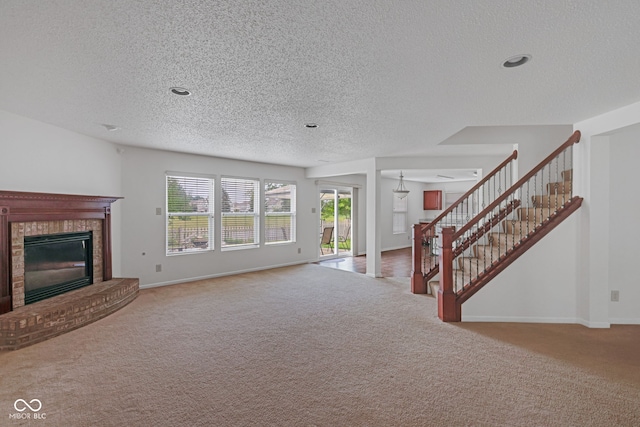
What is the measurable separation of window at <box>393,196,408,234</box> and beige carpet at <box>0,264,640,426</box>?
21.2 feet

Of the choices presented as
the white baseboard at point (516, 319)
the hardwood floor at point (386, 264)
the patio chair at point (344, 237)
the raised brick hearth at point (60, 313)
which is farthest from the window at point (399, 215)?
the raised brick hearth at point (60, 313)

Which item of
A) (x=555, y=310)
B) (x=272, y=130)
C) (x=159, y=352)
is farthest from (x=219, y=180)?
(x=555, y=310)

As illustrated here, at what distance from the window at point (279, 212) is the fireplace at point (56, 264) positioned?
10.7ft

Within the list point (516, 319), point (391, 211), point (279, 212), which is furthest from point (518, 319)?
point (391, 211)

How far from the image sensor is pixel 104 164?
4586 mm

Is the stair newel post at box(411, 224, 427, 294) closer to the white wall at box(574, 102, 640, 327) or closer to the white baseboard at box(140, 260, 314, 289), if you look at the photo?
the white wall at box(574, 102, 640, 327)

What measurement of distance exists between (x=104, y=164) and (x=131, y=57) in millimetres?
3283

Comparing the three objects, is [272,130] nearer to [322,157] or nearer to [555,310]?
[322,157]

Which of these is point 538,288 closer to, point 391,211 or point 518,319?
point 518,319

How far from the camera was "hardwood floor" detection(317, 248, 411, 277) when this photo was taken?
6.38 metres

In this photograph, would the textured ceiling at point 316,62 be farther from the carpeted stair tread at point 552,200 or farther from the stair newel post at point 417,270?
the stair newel post at point 417,270

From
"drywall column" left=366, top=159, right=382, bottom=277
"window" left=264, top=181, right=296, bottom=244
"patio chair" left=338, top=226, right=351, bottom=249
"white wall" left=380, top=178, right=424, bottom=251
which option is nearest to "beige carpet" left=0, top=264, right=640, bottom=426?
"drywall column" left=366, top=159, right=382, bottom=277

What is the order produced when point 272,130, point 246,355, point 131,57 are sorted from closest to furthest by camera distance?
point 131,57, point 246,355, point 272,130

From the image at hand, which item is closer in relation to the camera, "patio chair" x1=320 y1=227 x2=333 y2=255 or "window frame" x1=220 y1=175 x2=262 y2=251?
"window frame" x1=220 y1=175 x2=262 y2=251
